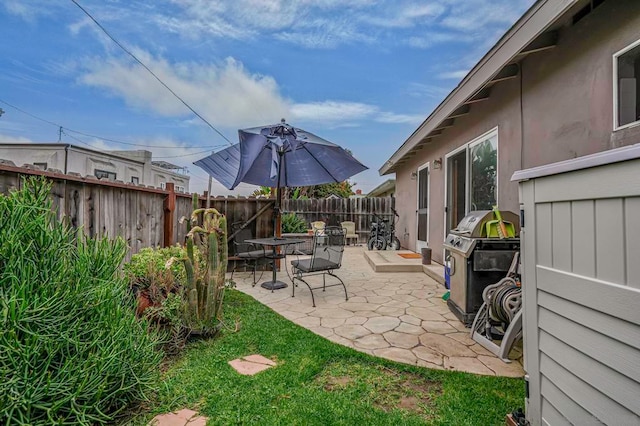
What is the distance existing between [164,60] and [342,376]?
938 cm

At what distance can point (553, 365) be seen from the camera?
51.1 inches

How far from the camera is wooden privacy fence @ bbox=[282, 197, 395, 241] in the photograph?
12.2m

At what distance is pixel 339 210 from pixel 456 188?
22.6 ft

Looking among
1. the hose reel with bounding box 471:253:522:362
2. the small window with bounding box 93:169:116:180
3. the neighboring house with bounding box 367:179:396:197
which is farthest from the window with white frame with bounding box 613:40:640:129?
the small window with bounding box 93:169:116:180

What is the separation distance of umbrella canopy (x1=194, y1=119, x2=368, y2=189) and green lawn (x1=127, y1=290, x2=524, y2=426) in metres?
2.72

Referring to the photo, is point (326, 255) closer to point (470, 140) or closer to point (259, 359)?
point (259, 359)

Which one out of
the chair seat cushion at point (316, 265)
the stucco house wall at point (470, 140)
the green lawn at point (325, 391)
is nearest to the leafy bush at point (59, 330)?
the green lawn at point (325, 391)

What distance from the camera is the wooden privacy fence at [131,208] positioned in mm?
2785

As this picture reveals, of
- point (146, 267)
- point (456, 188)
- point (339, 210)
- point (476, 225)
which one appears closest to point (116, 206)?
point (146, 267)

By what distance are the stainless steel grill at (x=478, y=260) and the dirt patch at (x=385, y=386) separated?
1283 millimetres

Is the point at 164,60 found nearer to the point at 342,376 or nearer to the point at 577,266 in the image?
the point at 342,376

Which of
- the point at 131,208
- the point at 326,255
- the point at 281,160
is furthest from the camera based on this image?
the point at 281,160

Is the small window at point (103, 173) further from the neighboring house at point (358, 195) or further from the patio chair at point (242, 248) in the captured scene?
the neighboring house at point (358, 195)

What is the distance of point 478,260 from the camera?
124 inches
